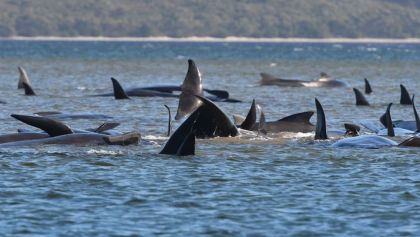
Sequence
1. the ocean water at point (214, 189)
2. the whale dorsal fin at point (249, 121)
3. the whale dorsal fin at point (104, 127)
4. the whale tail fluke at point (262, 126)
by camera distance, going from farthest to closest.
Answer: the whale dorsal fin at point (249, 121), the whale dorsal fin at point (104, 127), the whale tail fluke at point (262, 126), the ocean water at point (214, 189)

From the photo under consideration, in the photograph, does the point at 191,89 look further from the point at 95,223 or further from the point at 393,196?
the point at 95,223

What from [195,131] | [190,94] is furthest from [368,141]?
[190,94]

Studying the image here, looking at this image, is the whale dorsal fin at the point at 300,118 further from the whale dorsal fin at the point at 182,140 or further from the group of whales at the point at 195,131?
the whale dorsal fin at the point at 182,140

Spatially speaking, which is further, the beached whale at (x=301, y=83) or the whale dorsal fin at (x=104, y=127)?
the beached whale at (x=301, y=83)

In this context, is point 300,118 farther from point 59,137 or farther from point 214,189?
point 214,189

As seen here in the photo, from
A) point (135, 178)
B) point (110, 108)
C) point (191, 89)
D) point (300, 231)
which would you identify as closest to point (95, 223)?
point (300, 231)

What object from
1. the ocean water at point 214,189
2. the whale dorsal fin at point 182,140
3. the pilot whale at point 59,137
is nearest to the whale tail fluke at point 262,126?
the ocean water at point 214,189

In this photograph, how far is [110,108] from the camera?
1521 inches

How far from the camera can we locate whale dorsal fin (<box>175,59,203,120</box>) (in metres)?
26.4

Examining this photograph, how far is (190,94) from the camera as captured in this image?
86.9 feet

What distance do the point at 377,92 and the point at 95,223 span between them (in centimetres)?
3906

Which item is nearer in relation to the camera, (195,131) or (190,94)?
(195,131)

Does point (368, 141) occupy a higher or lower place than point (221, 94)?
higher

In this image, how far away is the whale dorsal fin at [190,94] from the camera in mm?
26391
